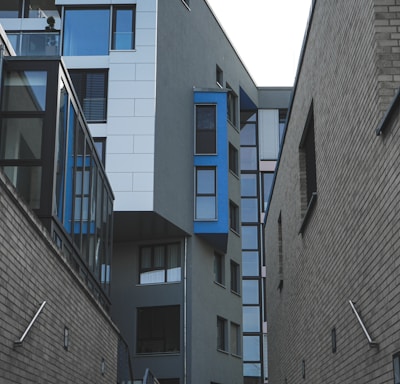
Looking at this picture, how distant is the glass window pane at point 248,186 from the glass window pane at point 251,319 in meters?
6.42

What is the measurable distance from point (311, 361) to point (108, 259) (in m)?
6.79

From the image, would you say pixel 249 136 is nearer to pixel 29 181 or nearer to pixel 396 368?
pixel 29 181

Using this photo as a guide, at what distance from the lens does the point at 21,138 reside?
38.8ft

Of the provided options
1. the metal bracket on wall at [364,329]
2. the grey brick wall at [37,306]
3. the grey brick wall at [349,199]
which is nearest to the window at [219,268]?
the grey brick wall at [349,199]

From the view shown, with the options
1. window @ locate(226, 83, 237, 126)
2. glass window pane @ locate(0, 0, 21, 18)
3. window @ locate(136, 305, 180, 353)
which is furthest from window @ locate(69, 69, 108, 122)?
window @ locate(226, 83, 237, 126)

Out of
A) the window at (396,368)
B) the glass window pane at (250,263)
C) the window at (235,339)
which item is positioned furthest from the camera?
the glass window pane at (250,263)

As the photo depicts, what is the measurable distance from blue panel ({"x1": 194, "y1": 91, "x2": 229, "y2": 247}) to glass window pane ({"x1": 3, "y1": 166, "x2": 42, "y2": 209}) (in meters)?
21.2

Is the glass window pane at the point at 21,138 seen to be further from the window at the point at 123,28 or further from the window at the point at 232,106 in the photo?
the window at the point at 232,106

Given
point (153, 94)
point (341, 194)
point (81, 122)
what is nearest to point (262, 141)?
point (153, 94)

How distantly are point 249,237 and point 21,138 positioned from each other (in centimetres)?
3466

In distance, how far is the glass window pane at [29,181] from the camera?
11.4 metres

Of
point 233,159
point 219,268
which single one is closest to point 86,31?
point 233,159

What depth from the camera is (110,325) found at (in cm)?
1603

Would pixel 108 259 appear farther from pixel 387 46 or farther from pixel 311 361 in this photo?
pixel 387 46
